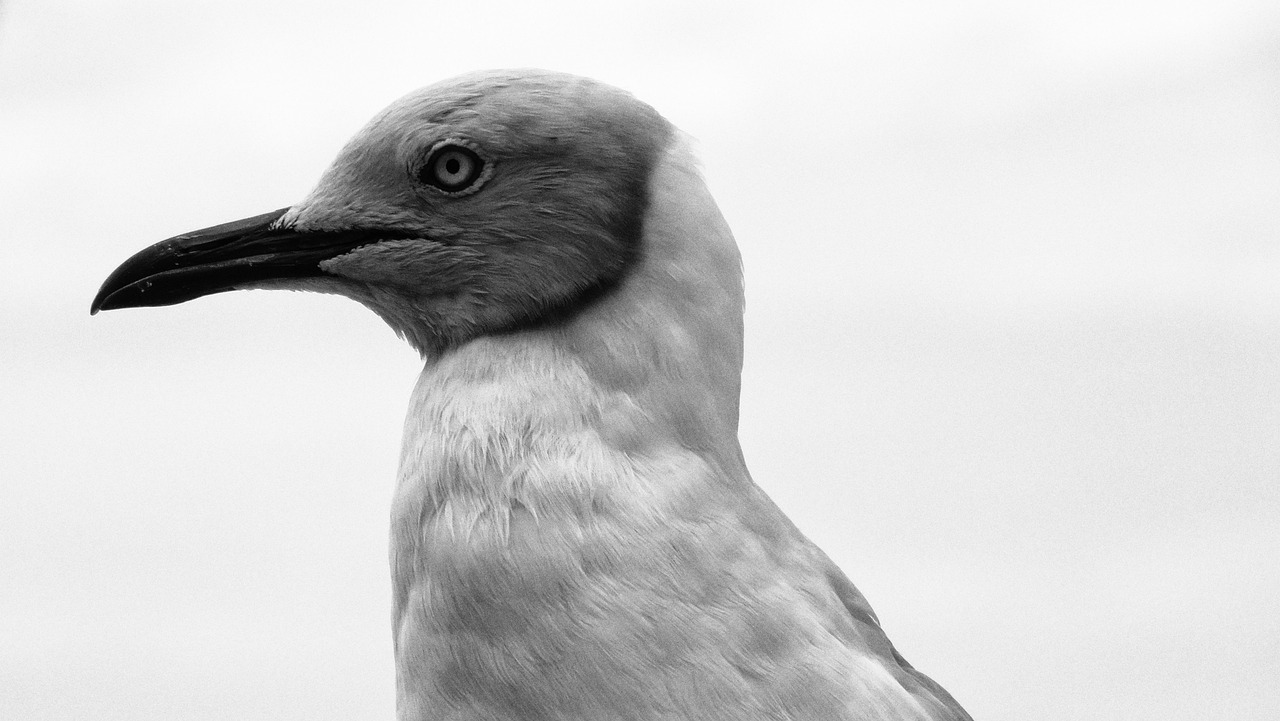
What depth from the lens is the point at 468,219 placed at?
0.90m

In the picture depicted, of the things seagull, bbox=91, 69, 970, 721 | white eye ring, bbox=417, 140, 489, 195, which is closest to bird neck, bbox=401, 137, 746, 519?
seagull, bbox=91, 69, 970, 721

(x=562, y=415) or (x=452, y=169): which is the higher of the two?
(x=452, y=169)

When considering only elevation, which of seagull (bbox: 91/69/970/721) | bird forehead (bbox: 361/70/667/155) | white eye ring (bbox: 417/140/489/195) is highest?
bird forehead (bbox: 361/70/667/155)

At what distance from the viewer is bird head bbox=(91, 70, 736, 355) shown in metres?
0.89

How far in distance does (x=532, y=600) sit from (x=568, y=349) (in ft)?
0.60

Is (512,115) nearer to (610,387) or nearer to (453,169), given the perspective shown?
(453,169)

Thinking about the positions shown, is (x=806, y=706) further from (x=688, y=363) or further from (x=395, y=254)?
(x=395, y=254)

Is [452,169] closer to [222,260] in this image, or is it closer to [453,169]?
[453,169]

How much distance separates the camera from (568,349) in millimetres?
891

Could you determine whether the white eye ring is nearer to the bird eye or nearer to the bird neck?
the bird eye

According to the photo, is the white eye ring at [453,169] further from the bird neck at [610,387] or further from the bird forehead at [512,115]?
the bird neck at [610,387]

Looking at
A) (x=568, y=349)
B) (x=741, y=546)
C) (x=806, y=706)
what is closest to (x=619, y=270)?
(x=568, y=349)

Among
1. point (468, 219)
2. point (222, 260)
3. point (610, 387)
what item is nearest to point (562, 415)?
point (610, 387)

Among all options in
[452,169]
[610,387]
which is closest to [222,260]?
[452,169]
